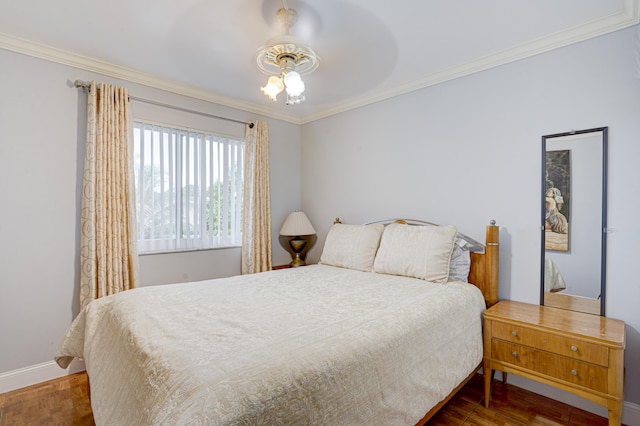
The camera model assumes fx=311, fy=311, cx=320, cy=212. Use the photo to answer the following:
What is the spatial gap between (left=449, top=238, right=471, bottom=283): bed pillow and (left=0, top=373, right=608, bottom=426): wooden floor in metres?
0.83

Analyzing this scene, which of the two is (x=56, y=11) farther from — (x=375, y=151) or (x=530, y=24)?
(x=530, y=24)

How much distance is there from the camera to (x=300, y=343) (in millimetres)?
1274

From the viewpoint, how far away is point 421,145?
9.72 feet

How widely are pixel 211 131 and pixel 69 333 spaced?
2.17 metres

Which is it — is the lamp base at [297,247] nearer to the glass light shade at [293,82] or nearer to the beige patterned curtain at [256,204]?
the beige patterned curtain at [256,204]

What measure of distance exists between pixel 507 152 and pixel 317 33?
1.70 m

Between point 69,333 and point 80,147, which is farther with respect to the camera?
point 80,147

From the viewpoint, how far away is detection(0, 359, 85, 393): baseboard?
89.4 inches

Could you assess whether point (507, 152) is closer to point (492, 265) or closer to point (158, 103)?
point (492, 265)

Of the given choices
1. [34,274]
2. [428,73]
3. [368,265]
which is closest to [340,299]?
[368,265]

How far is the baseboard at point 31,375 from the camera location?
7.45 ft

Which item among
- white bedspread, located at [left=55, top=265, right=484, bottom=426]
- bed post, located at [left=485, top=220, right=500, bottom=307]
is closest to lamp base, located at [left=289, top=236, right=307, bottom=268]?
white bedspread, located at [left=55, top=265, right=484, bottom=426]

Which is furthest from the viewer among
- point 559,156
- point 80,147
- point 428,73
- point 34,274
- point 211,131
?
point 211,131

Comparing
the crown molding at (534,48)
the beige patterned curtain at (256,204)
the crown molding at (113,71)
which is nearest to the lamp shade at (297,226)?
the beige patterned curtain at (256,204)
